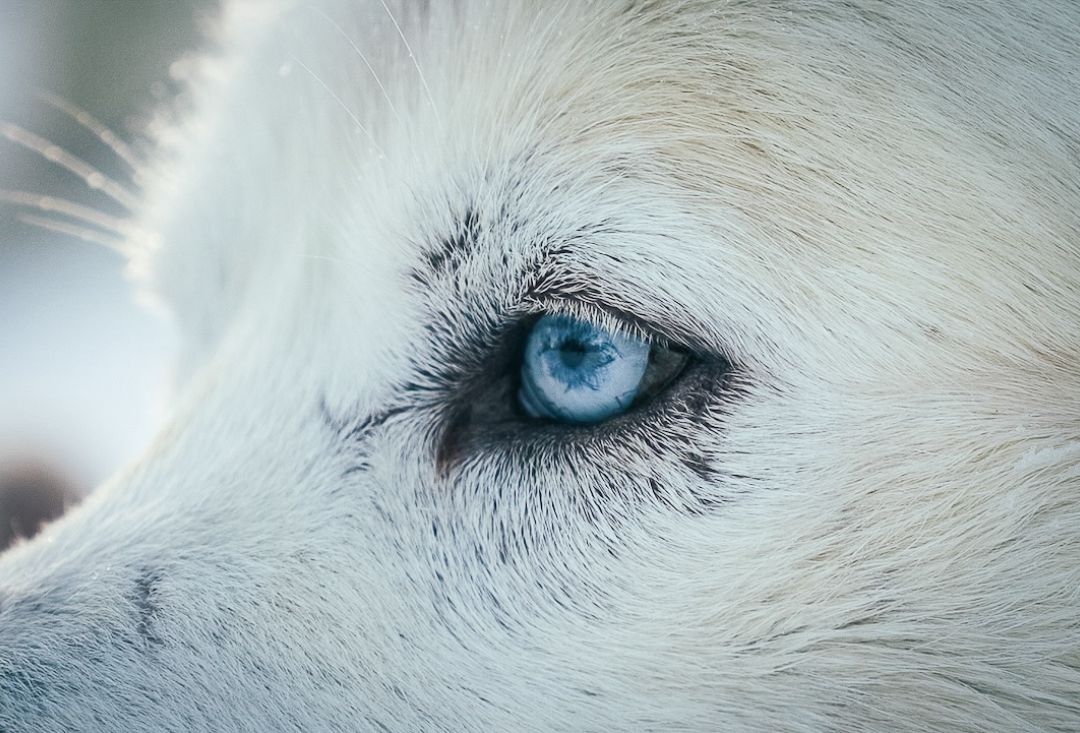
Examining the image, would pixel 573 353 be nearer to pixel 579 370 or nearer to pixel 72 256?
pixel 579 370

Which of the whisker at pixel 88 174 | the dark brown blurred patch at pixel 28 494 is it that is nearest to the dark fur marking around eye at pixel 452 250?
the whisker at pixel 88 174

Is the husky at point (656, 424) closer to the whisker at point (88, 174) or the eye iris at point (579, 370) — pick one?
the eye iris at point (579, 370)

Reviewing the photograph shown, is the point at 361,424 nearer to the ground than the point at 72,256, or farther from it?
nearer to the ground

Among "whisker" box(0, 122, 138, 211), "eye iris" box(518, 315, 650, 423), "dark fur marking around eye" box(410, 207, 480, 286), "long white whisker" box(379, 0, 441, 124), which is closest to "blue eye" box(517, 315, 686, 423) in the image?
"eye iris" box(518, 315, 650, 423)

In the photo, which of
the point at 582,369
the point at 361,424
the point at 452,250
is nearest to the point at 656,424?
the point at 582,369

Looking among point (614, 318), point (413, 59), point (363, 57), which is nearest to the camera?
point (614, 318)

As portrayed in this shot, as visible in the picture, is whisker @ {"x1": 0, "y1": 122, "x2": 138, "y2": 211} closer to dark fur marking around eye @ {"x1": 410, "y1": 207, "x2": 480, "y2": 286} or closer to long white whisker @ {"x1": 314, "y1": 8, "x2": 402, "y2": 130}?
long white whisker @ {"x1": 314, "y1": 8, "x2": 402, "y2": 130}

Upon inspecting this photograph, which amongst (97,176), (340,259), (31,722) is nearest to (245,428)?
(340,259)

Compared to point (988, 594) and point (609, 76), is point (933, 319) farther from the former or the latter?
point (609, 76)
